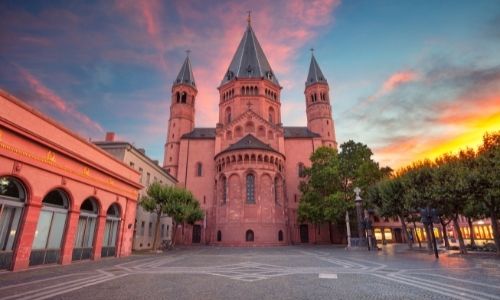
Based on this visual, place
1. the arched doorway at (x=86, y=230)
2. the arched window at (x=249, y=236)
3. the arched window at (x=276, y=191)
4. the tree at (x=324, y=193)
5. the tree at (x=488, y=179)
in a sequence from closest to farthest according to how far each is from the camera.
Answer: the arched doorway at (x=86, y=230) < the tree at (x=488, y=179) < the tree at (x=324, y=193) < the arched window at (x=249, y=236) < the arched window at (x=276, y=191)

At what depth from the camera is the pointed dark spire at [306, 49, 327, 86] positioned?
60956 mm

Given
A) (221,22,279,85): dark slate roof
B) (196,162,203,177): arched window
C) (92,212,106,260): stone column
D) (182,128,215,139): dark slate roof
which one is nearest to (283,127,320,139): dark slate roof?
(221,22,279,85): dark slate roof

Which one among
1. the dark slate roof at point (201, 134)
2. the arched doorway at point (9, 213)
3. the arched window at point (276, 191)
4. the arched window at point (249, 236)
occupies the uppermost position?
the dark slate roof at point (201, 134)

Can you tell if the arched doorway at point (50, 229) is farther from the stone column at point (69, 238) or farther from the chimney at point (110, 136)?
the chimney at point (110, 136)

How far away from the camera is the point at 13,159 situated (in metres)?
11.9

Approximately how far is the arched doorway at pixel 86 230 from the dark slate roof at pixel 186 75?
45276 millimetres

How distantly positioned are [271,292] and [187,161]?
4591 centimetres

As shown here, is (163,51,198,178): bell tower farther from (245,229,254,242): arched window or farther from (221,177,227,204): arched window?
(245,229,254,242): arched window

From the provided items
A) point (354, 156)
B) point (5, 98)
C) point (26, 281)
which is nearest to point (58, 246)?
point (26, 281)

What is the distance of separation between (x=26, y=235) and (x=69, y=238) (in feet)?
11.0

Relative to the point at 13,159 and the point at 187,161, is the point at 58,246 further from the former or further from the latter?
the point at 187,161

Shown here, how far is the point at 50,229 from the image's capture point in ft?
48.2

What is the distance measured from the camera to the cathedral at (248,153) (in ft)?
134

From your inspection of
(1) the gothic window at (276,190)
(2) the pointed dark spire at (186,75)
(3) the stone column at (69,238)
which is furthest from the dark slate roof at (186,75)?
(3) the stone column at (69,238)
